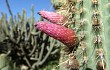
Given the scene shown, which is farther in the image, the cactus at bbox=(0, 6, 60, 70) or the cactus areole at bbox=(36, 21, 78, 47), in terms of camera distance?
the cactus at bbox=(0, 6, 60, 70)

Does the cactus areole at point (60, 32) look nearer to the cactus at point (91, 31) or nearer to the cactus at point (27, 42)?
the cactus at point (91, 31)

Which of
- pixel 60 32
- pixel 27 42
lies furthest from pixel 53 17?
pixel 27 42

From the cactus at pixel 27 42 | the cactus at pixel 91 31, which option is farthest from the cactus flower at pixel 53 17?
the cactus at pixel 27 42

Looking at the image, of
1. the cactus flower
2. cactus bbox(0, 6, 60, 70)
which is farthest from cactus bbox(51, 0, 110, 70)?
cactus bbox(0, 6, 60, 70)

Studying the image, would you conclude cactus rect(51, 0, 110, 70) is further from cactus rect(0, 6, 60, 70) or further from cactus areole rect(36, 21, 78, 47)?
cactus rect(0, 6, 60, 70)

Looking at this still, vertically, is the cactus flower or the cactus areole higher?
the cactus flower
